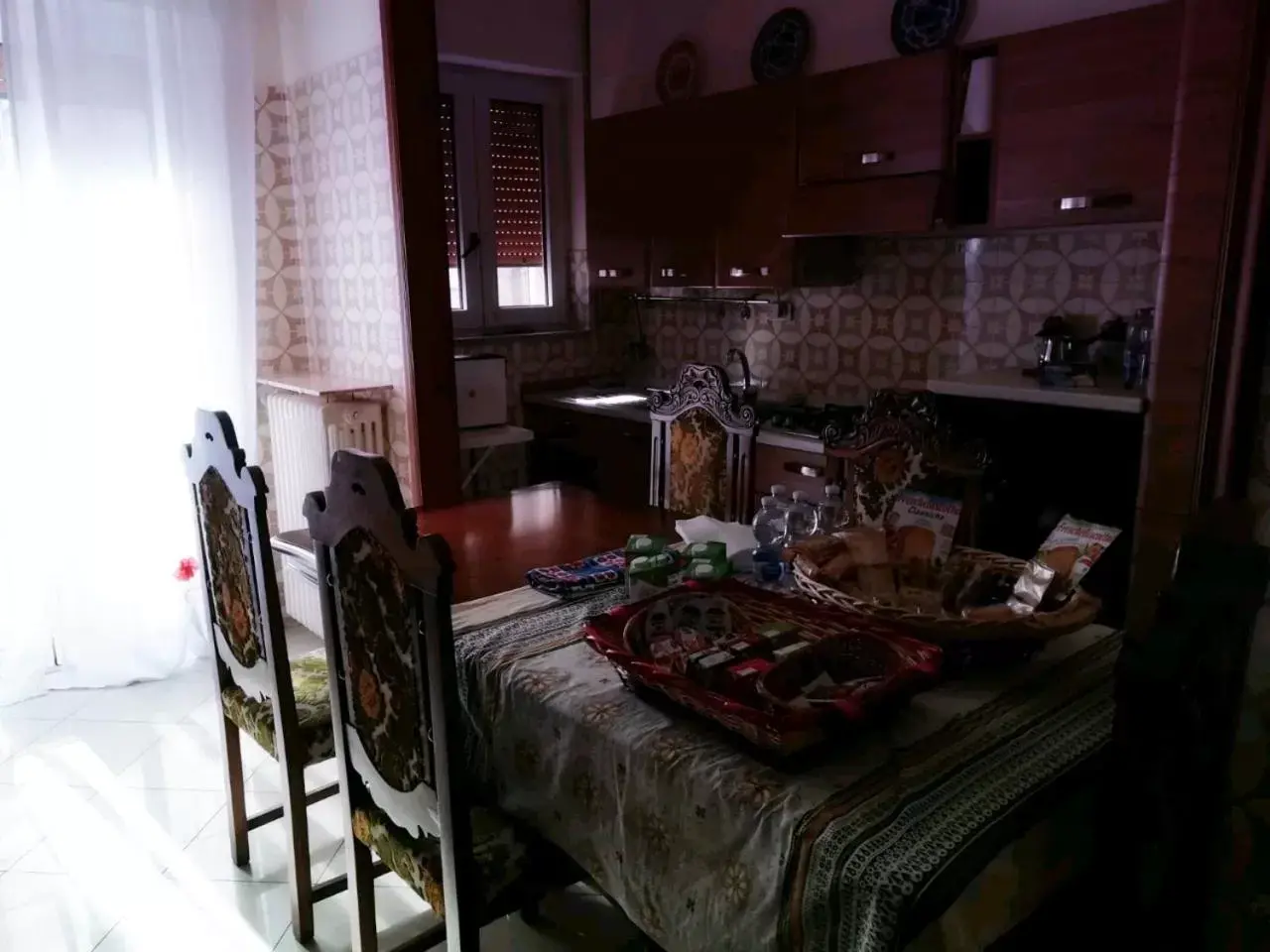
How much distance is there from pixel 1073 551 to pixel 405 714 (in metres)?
1.05

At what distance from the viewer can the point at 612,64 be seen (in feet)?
13.4

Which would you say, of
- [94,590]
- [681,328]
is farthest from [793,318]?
[94,590]

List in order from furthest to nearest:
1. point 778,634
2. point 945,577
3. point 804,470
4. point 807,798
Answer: point 804,470, point 945,577, point 778,634, point 807,798

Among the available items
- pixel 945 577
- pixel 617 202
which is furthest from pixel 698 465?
pixel 617 202

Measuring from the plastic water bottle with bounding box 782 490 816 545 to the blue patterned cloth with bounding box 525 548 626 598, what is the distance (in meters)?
0.34

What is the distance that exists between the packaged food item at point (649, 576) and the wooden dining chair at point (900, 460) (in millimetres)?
516

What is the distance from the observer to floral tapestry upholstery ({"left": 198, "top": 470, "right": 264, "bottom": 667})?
1814mm

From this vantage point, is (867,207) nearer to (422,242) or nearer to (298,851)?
(422,242)

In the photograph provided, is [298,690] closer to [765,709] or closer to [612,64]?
[765,709]

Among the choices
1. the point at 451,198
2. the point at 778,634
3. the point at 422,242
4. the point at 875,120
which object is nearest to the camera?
the point at 778,634

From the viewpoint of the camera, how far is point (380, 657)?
56.3 inches

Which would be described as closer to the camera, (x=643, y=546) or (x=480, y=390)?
(x=643, y=546)

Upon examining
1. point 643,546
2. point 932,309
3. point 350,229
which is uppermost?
point 350,229

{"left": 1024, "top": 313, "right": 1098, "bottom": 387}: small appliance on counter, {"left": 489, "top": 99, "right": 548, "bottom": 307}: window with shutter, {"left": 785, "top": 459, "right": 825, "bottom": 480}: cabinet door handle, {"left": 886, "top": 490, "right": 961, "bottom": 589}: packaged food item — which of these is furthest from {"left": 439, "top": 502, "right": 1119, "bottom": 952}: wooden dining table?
{"left": 489, "top": 99, "right": 548, "bottom": 307}: window with shutter
